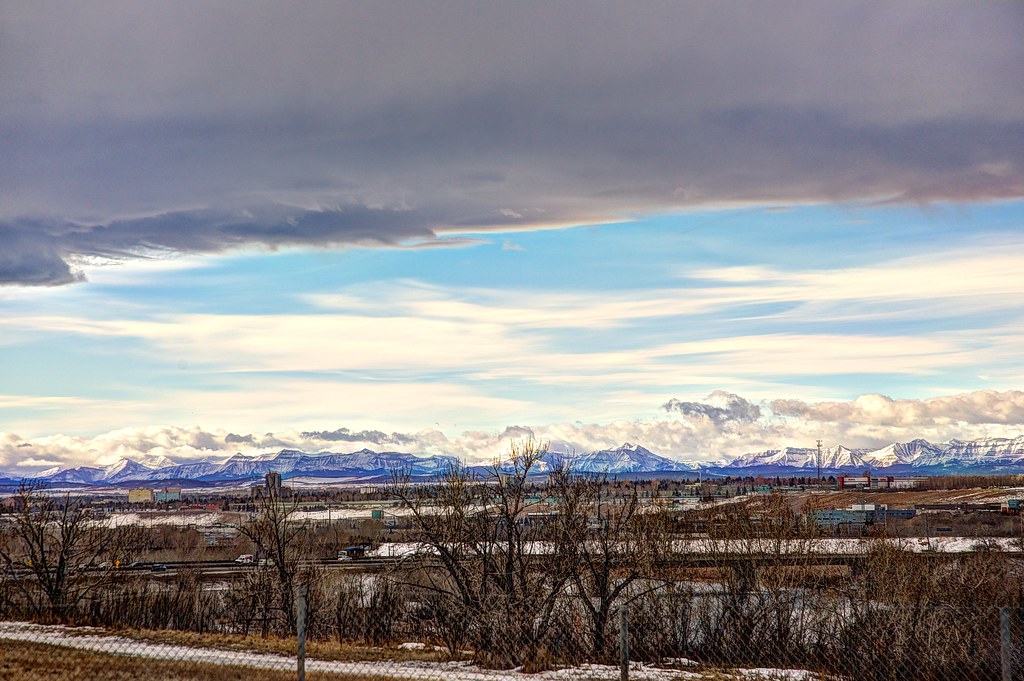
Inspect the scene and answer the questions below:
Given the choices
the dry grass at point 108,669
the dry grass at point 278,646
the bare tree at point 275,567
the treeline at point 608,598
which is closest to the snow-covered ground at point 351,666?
the dry grass at point 278,646

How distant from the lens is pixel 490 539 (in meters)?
32.0

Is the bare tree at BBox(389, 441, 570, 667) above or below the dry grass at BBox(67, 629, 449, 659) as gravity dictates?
above

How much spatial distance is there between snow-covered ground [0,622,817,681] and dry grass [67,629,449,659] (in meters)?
0.47

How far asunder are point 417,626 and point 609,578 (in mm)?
8552

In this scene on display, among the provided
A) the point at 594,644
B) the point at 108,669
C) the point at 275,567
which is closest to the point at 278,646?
the point at 108,669

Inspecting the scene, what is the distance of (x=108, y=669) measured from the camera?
2112cm

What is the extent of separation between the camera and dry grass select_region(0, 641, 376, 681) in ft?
66.2

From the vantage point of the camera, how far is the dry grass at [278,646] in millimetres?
25891

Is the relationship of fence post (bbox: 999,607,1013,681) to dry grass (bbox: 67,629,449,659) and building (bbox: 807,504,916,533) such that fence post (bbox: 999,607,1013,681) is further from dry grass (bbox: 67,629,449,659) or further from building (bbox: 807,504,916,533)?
building (bbox: 807,504,916,533)

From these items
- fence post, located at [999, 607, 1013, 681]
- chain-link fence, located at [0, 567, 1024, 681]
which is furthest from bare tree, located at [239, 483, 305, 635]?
fence post, located at [999, 607, 1013, 681]

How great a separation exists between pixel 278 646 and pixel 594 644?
9.22 m

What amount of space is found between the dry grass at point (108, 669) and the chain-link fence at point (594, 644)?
0.05 meters

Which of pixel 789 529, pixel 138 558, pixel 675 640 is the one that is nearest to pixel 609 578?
pixel 675 640

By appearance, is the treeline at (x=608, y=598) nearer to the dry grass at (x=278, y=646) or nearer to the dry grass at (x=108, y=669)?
the dry grass at (x=278, y=646)
